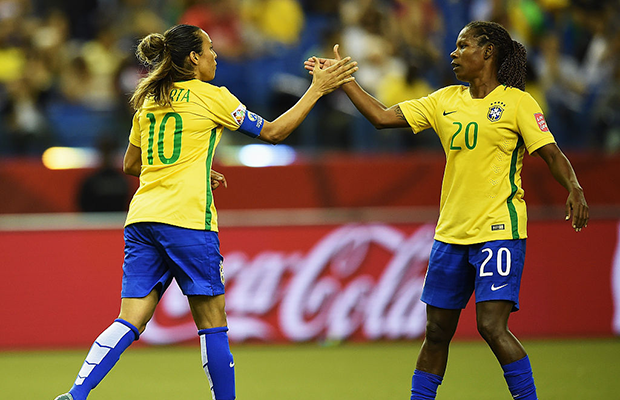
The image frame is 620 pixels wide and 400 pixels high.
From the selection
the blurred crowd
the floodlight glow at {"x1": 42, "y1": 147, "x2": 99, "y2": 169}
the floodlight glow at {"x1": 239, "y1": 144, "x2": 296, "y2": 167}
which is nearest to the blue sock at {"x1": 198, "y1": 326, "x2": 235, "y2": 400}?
the floodlight glow at {"x1": 239, "y1": 144, "x2": 296, "y2": 167}

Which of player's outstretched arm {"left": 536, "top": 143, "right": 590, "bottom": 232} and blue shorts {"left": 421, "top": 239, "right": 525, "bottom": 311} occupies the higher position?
player's outstretched arm {"left": 536, "top": 143, "right": 590, "bottom": 232}

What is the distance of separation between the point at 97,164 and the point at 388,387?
183 inches

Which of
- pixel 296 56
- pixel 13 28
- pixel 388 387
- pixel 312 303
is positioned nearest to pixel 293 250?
pixel 312 303

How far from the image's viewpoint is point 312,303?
27.1ft

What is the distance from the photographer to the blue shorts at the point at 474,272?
15.3 feet

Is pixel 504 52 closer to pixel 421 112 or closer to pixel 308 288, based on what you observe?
pixel 421 112

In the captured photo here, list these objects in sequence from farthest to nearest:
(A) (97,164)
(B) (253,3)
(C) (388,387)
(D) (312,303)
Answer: (B) (253,3) → (A) (97,164) → (D) (312,303) → (C) (388,387)

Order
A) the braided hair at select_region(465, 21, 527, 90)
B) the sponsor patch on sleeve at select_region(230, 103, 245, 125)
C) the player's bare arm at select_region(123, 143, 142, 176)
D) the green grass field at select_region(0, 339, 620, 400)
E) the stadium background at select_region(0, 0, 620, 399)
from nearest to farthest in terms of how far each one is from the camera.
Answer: the sponsor patch on sleeve at select_region(230, 103, 245, 125), the braided hair at select_region(465, 21, 527, 90), the player's bare arm at select_region(123, 143, 142, 176), the green grass field at select_region(0, 339, 620, 400), the stadium background at select_region(0, 0, 620, 399)

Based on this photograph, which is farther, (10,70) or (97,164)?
(10,70)

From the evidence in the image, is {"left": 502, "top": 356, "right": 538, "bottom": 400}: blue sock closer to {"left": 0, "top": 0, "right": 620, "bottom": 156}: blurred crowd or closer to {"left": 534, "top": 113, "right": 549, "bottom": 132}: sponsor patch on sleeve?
{"left": 534, "top": 113, "right": 549, "bottom": 132}: sponsor patch on sleeve

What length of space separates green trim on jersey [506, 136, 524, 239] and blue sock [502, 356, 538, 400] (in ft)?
2.19

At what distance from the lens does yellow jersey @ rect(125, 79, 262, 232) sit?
4.59 meters

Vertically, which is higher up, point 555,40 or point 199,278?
point 555,40

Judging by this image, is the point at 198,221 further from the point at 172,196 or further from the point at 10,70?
the point at 10,70
